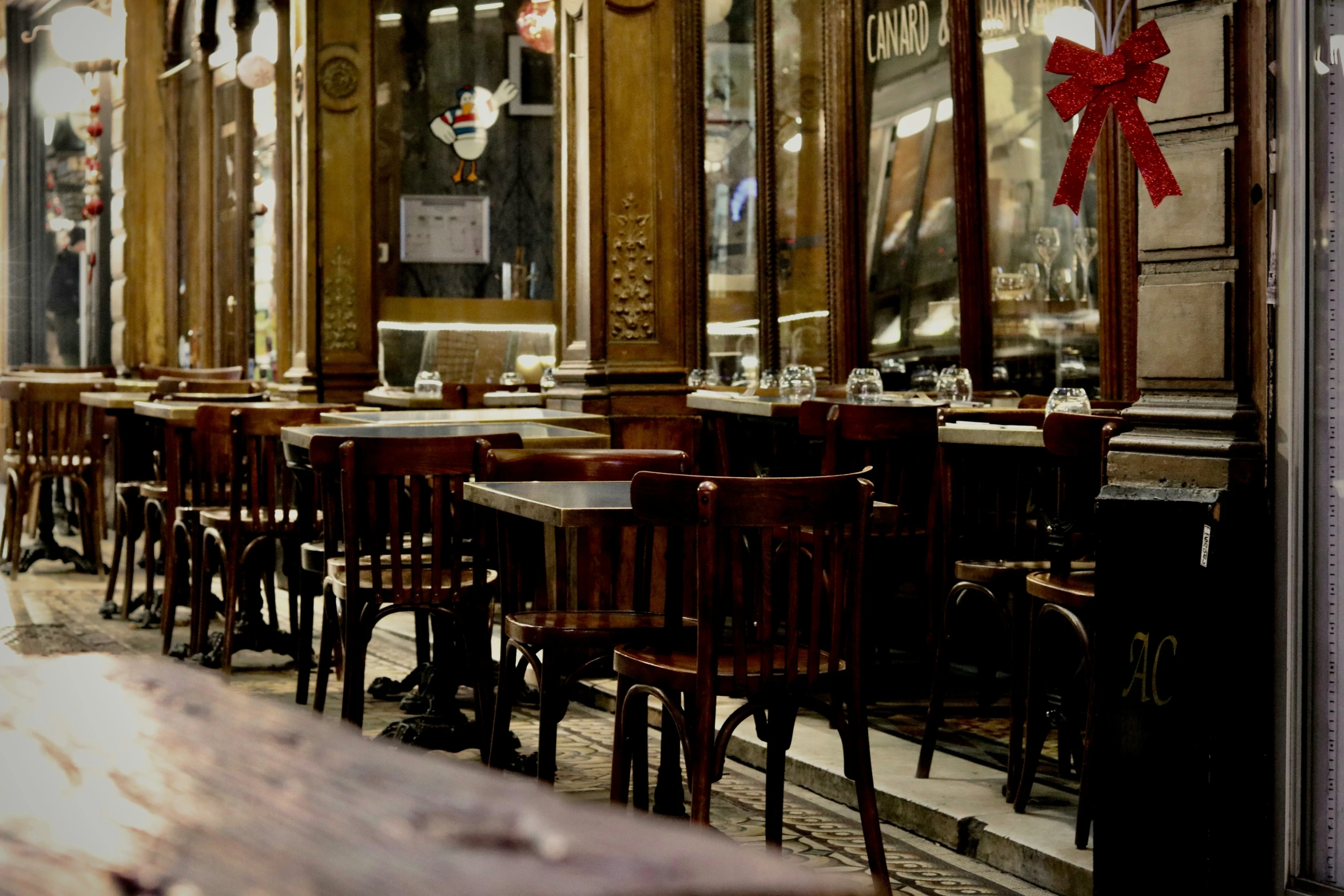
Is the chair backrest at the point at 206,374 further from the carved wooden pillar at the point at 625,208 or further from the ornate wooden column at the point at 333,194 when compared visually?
the carved wooden pillar at the point at 625,208

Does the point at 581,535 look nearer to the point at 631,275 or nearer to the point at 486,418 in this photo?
the point at 486,418

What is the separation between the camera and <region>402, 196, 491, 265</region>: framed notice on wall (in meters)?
11.5

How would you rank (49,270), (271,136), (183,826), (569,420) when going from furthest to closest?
(49,270) → (271,136) → (569,420) → (183,826)

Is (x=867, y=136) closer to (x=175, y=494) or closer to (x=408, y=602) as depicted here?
(x=175, y=494)

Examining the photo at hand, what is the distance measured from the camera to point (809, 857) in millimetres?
3498

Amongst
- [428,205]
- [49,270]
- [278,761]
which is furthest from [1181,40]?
[49,270]

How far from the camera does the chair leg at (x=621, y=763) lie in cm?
291

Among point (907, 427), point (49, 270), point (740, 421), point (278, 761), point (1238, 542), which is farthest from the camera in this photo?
point (49, 270)

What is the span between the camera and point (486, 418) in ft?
18.7

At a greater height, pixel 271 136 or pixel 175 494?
pixel 271 136

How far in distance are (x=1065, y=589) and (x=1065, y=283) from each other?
284cm

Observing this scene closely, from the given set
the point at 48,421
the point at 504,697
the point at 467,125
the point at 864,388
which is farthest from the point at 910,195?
the point at 467,125

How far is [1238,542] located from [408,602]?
77.1 inches

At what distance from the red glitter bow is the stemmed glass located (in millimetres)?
2822
